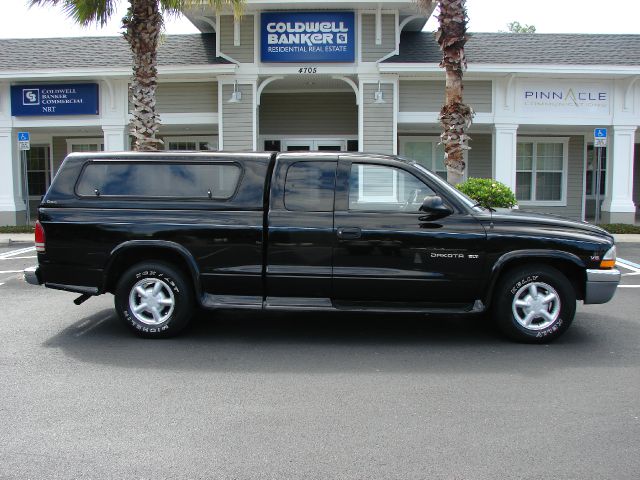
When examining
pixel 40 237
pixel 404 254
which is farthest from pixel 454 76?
pixel 40 237

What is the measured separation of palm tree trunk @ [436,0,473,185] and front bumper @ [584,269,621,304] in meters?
6.38

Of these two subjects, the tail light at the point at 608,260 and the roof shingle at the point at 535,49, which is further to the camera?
the roof shingle at the point at 535,49

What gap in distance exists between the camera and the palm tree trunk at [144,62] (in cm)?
1238

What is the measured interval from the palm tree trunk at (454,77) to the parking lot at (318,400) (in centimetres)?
581

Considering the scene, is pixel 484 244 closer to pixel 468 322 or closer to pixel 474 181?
pixel 468 322

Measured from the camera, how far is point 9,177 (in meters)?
18.1

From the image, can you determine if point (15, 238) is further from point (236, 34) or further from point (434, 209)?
point (434, 209)

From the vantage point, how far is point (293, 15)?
16406mm

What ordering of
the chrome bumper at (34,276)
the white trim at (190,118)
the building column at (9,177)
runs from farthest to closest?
the building column at (9,177)
the white trim at (190,118)
the chrome bumper at (34,276)

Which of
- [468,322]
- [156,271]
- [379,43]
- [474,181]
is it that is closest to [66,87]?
[379,43]

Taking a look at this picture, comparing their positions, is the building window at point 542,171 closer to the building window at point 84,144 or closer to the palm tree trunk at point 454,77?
the palm tree trunk at point 454,77

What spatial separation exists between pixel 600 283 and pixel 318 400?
10.3 ft

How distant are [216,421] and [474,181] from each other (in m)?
10.2

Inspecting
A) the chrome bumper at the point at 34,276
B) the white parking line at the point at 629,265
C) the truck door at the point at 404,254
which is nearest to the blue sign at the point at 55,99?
the chrome bumper at the point at 34,276
